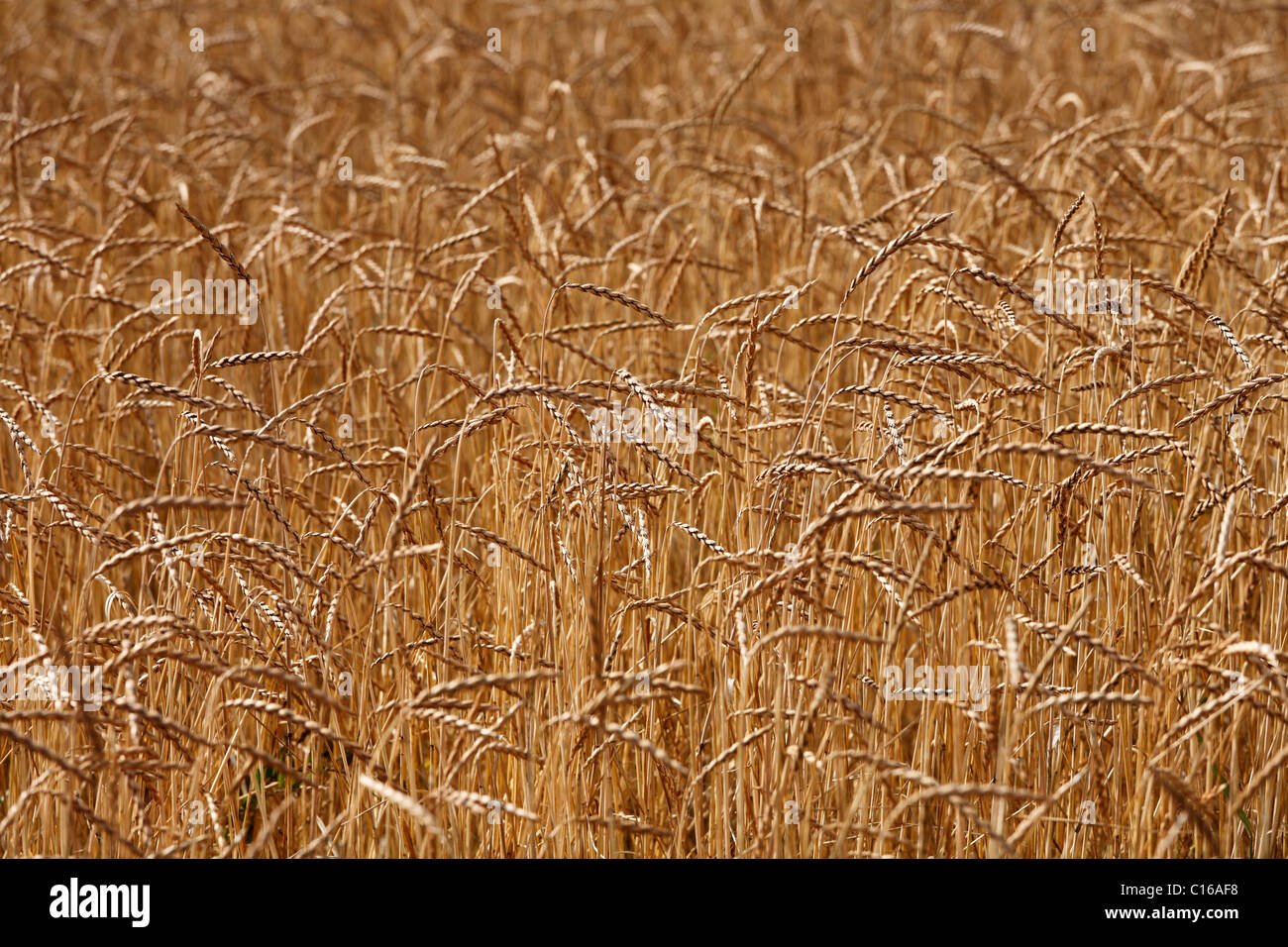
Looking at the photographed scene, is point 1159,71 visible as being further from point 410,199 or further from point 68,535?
point 68,535

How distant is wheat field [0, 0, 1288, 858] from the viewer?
5.11ft

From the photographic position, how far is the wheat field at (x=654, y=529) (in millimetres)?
1557

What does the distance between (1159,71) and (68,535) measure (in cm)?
521

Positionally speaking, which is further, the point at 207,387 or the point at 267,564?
the point at 207,387

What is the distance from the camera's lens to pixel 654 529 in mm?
2156

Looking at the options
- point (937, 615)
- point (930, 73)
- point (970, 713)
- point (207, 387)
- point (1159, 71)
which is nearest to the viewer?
point (970, 713)

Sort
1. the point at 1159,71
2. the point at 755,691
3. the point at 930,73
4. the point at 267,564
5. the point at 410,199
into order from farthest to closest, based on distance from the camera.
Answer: the point at 1159,71
the point at 930,73
the point at 410,199
the point at 267,564
the point at 755,691

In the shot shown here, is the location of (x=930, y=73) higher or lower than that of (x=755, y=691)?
higher

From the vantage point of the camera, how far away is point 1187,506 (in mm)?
1543
